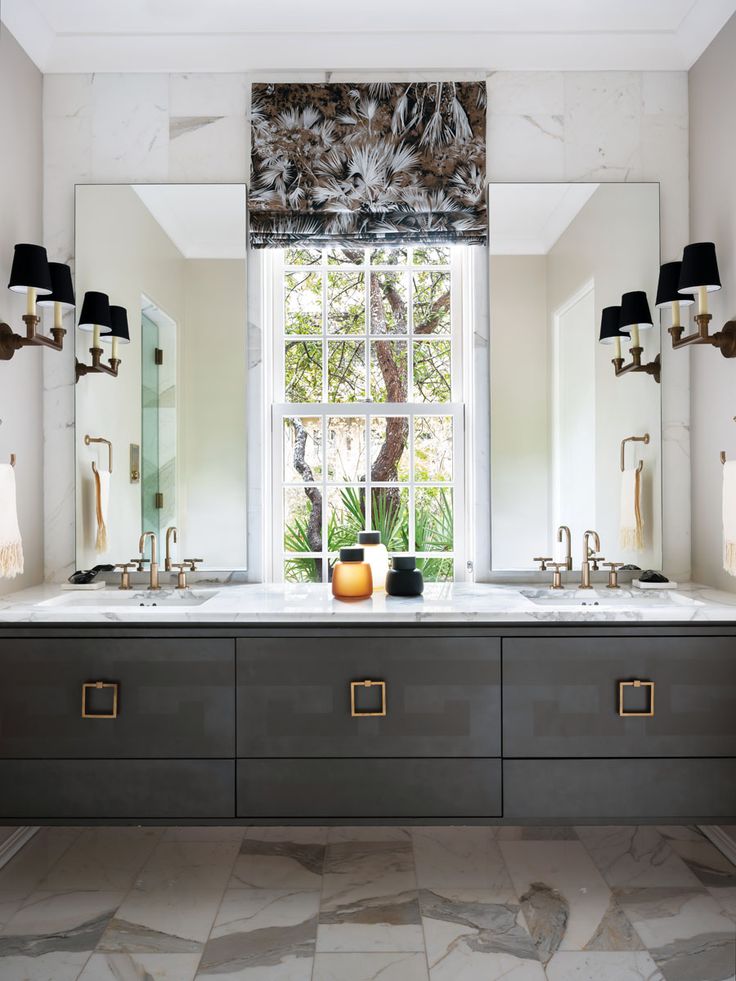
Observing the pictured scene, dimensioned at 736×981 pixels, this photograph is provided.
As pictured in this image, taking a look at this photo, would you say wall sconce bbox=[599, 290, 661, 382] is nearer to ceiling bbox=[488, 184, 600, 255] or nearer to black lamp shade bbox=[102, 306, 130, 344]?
ceiling bbox=[488, 184, 600, 255]

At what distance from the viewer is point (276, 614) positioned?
1938 mm

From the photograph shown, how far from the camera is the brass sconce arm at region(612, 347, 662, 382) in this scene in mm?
2527

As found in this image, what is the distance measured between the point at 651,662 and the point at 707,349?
1.17 metres

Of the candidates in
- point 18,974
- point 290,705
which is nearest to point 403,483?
point 290,705

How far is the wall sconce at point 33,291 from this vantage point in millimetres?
2229

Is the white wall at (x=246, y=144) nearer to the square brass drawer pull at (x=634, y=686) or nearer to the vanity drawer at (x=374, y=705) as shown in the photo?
the square brass drawer pull at (x=634, y=686)

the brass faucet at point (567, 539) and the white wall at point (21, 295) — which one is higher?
the white wall at point (21, 295)

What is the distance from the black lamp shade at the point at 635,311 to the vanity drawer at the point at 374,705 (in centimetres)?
131

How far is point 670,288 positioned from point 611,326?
0.74 ft

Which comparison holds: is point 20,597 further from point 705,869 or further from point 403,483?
point 705,869

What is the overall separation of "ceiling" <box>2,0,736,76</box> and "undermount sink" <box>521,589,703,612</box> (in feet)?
6.17

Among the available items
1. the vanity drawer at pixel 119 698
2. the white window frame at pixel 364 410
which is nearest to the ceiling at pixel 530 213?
the white window frame at pixel 364 410

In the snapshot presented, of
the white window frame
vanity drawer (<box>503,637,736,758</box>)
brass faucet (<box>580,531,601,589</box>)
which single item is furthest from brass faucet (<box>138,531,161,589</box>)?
brass faucet (<box>580,531,601,589</box>)

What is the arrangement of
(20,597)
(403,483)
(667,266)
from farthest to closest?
(403,483) → (667,266) → (20,597)
